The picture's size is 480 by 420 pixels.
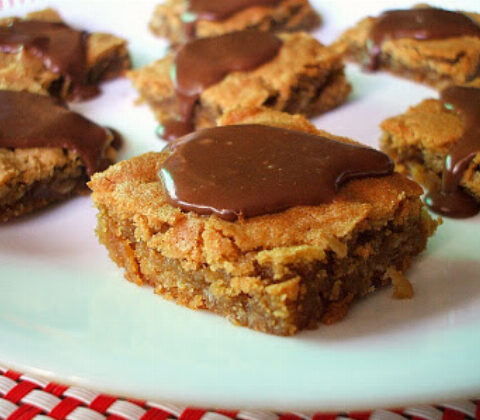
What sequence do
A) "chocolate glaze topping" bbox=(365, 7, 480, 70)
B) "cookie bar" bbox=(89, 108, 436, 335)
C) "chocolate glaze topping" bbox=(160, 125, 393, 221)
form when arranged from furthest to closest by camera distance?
1. "chocolate glaze topping" bbox=(365, 7, 480, 70)
2. "chocolate glaze topping" bbox=(160, 125, 393, 221)
3. "cookie bar" bbox=(89, 108, 436, 335)

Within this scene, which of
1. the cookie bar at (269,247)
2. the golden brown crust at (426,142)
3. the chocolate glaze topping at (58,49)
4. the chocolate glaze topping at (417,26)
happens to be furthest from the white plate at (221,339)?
the chocolate glaze topping at (417,26)

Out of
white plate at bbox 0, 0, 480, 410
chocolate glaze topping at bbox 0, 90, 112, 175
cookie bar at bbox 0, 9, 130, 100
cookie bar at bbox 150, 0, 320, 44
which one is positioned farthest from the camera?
cookie bar at bbox 150, 0, 320, 44

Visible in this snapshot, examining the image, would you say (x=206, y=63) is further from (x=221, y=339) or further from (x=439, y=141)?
(x=221, y=339)

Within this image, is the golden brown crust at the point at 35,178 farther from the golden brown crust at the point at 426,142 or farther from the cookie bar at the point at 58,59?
the golden brown crust at the point at 426,142

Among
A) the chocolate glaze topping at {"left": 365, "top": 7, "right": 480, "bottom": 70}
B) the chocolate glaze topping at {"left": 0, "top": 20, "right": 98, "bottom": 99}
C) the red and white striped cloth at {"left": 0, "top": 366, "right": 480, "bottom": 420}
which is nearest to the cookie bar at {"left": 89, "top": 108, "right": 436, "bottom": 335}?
the red and white striped cloth at {"left": 0, "top": 366, "right": 480, "bottom": 420}

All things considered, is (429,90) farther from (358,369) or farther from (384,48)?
(358,369)

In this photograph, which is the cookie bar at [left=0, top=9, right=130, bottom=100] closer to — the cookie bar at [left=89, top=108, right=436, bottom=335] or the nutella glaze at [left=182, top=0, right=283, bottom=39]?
the nutella glaze at [left=182, top=0, right=283, bottom=39]

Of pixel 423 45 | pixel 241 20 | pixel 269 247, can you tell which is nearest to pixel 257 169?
pixel 269 247
